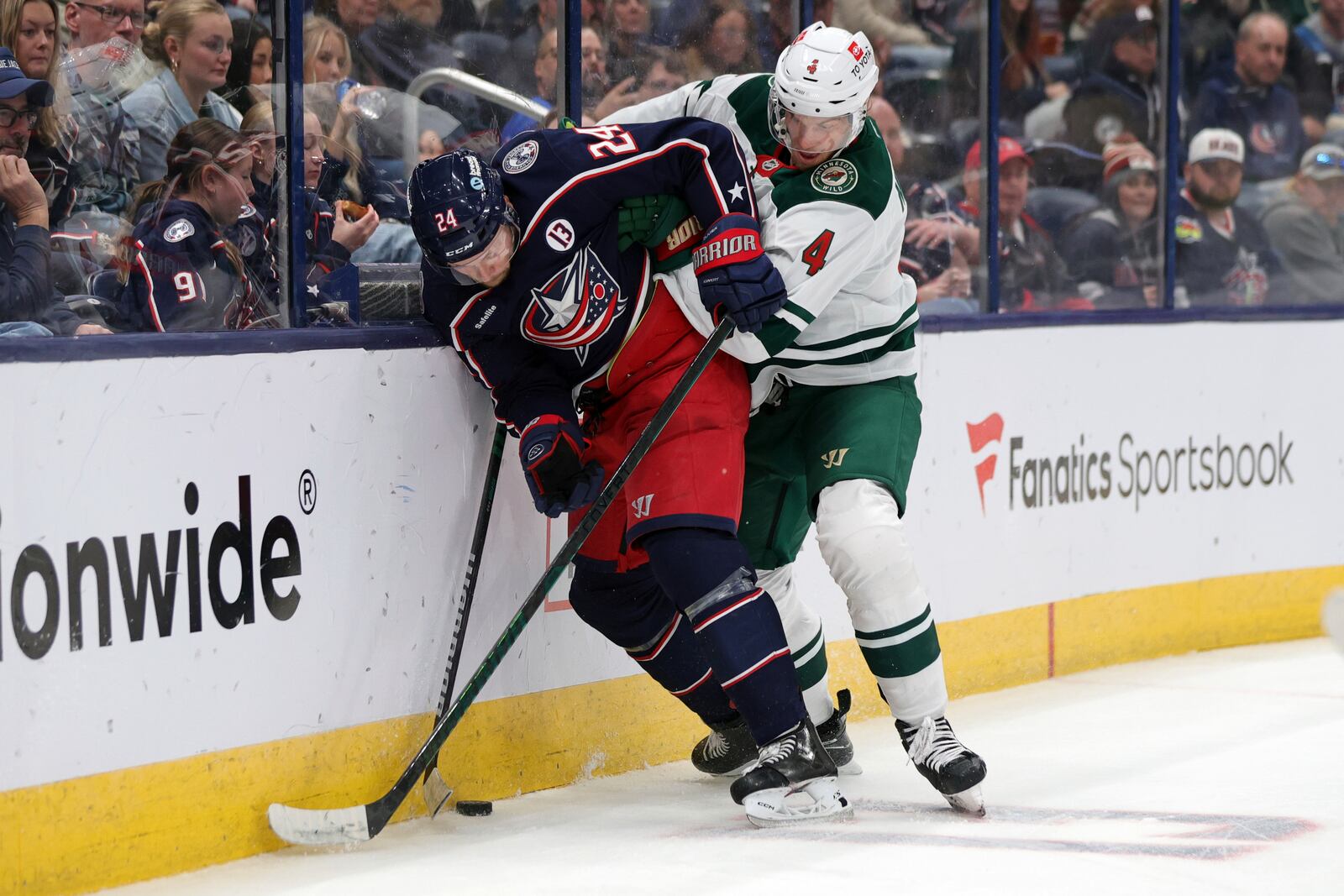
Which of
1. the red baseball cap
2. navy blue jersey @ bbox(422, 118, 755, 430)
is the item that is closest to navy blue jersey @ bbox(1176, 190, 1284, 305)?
the red baseball cap

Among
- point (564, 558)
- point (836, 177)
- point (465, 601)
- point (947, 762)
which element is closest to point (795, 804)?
point (947, 762)

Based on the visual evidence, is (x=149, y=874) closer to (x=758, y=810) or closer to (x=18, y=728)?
(x=18, y=728)

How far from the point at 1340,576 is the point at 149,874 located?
3883 millimetres

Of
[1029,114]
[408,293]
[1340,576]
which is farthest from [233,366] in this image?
[1340,576]

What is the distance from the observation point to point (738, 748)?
11.8ft

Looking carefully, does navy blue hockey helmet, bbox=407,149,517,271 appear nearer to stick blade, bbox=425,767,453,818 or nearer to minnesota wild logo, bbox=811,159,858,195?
minnesota wild logo, bbox=811,159,858,195

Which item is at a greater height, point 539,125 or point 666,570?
point 539,125

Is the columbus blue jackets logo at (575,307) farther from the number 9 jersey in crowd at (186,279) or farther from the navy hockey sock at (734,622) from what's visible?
the number 9 jersey in crowd at (186,279)

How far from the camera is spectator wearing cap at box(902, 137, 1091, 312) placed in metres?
4.86

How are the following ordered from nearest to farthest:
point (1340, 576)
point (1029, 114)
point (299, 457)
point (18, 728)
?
1. point (18, 728)
2. point (299, 457)
3. point (1029, 114)
4. point (1340, 576)

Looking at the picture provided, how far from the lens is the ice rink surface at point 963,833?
278cm

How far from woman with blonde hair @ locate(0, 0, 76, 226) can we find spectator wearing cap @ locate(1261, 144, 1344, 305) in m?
3.88

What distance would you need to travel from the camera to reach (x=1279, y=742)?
3842 millimetres

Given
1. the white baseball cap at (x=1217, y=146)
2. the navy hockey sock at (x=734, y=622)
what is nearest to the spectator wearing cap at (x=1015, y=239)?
the white baseball cap at (x=1217, y=146)
